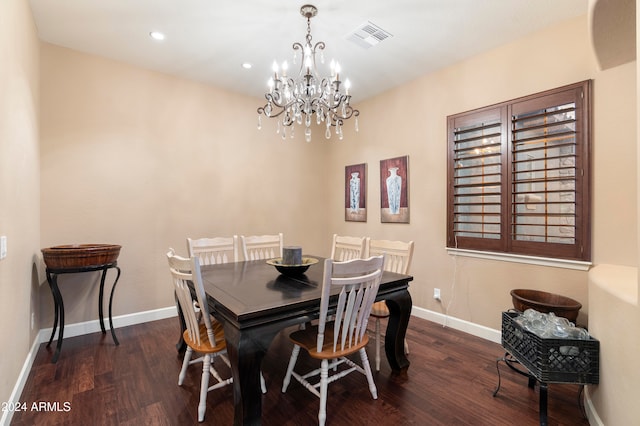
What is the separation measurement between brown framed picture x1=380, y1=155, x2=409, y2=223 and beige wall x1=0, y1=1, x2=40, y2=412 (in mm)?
3618

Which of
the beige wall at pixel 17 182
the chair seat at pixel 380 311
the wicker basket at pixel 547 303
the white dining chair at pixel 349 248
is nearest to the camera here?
the beige wall at pixel 17 182

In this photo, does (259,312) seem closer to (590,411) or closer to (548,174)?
(590,411)

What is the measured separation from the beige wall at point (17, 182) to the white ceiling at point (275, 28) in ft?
1.65

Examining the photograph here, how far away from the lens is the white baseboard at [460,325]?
297cm

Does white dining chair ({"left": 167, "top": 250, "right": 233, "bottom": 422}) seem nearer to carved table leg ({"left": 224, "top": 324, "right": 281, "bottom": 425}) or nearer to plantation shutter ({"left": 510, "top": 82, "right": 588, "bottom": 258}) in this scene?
carved table leg ({"left": 224, "top": 324, "right": 281, "bottom": 425})

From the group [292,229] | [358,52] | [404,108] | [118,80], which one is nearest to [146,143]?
[118,80]

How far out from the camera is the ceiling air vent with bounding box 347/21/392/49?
8.74ft

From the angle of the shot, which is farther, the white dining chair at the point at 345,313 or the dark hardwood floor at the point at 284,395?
the dark hardwood floor at the point at 284,395

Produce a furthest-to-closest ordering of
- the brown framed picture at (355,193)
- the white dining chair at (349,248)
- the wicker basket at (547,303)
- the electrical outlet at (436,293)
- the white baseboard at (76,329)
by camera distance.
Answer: the brown framed picture at (355,193), the electrical outlet at (436,293), the white dining chair at (349,248), the wicker basket at (547,303), the white baseboard at (76,329)

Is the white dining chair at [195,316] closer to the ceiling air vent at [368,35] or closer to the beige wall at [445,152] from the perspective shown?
the ceiling air vent at [368,35]

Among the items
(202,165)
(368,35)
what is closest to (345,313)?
(368,35)

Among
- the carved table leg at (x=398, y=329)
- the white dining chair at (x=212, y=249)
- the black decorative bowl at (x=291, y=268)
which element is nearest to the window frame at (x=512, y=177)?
the carved table leg at (x=398, y=329)

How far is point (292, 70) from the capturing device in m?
3.41

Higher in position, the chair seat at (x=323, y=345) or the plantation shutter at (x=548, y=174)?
the plantation shutter at (x=548, y=174)
